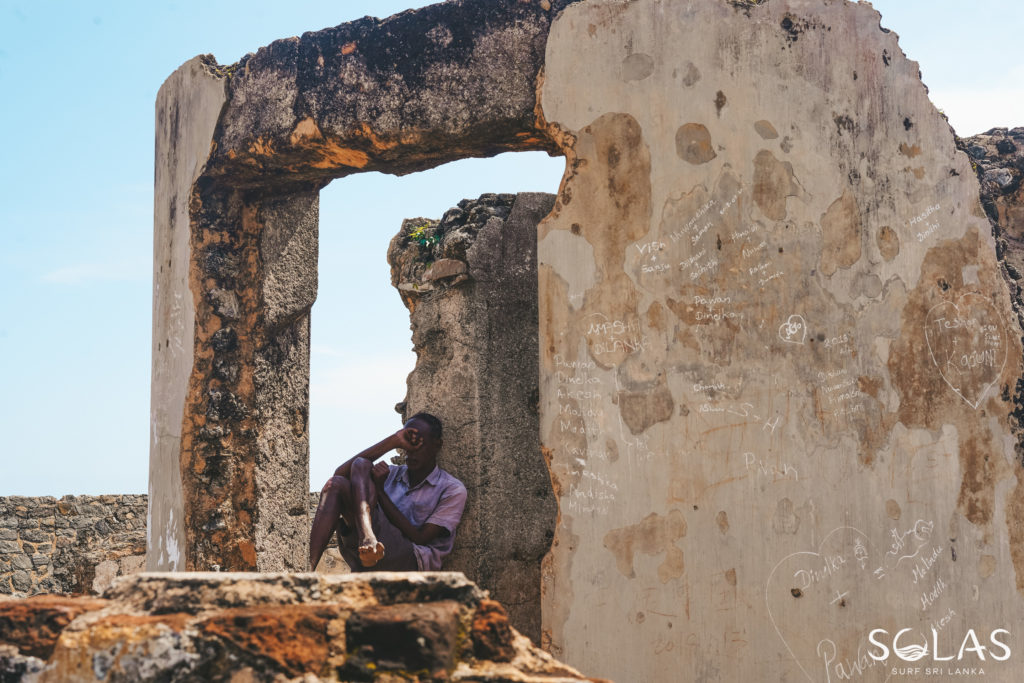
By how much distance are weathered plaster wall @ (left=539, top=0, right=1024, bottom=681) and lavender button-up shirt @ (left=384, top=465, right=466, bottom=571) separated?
1.05 metres

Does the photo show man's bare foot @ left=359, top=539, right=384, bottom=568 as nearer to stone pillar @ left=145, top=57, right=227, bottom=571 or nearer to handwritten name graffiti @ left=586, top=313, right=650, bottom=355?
stone pillar @ left=145, top=57, right=227, bottom=571

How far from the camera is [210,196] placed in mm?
5828

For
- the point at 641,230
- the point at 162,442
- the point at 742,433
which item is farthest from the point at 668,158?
the point at 162,442

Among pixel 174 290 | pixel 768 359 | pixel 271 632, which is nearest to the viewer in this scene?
pixel 271 632

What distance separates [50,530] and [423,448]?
337 inches

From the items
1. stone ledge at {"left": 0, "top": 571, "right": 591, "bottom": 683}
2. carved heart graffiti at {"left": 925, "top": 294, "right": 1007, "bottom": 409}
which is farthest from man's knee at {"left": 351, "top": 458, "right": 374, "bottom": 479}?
stone ledge at {"left": 0, "top": 571, "right": 591, "bottom": 683}

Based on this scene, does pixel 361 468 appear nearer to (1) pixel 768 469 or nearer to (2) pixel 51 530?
(1) pixel 768 469

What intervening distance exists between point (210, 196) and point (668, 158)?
2.76 m

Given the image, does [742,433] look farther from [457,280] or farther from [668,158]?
[457,280]

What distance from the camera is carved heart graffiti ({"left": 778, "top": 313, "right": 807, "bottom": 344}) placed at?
431 cm

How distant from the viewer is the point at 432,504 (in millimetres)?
5520

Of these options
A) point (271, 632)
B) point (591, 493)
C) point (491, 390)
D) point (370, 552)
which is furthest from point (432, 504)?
point (271, 632)

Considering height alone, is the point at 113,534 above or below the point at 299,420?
below

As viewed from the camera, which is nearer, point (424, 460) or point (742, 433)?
point (742, 433)
